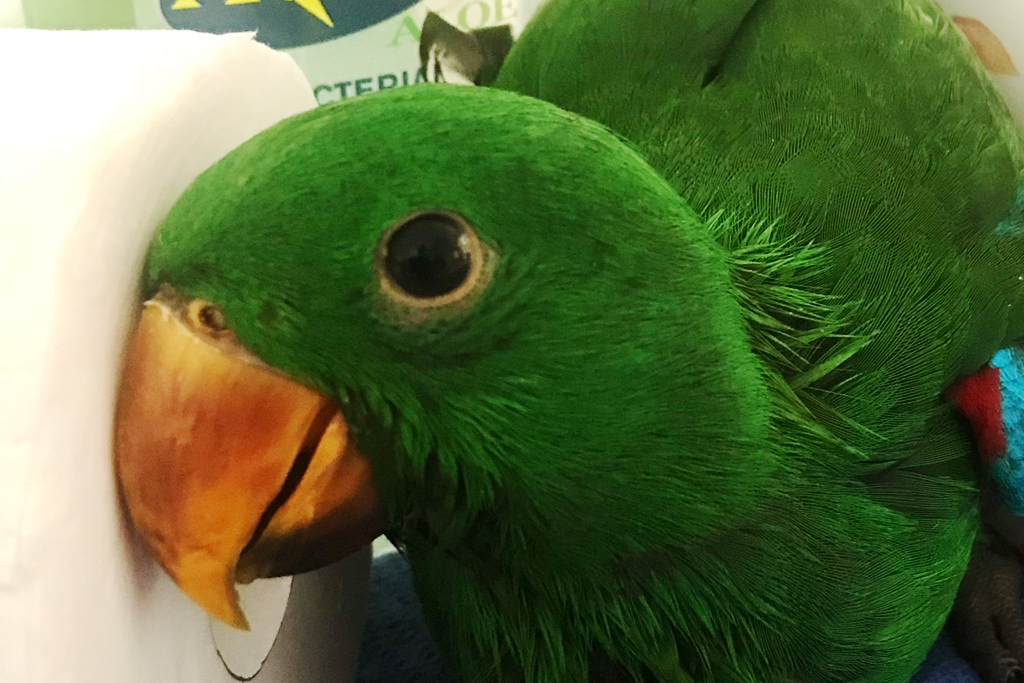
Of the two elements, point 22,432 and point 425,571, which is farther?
point 425,571

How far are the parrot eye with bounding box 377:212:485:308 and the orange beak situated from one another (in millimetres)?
53

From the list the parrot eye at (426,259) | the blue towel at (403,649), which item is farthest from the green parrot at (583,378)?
the blue towel at (403,649)

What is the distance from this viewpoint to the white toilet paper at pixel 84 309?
0.85 feet

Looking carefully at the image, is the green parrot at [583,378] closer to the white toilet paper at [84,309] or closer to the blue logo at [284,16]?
the white toilet paper at [84,309]

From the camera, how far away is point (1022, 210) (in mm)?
545

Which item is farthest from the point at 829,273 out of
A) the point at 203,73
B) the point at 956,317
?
the point at 203,73

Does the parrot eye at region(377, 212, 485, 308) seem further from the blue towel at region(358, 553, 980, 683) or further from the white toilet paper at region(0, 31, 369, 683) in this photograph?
the blue towel at region(358, 553, 980, 683)

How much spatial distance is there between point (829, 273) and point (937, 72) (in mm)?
196

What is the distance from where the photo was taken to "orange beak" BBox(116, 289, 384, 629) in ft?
1.01

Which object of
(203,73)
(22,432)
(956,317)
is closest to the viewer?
(22,432)

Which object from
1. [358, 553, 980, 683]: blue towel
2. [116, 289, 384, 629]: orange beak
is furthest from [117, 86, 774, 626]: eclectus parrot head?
[358, 553, 980, 683]: blue towel

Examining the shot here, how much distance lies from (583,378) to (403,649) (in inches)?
16.9

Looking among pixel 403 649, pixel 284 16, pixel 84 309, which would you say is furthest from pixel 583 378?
pixel 284 16

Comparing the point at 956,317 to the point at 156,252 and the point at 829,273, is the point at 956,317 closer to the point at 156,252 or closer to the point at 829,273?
the point at 829,273
